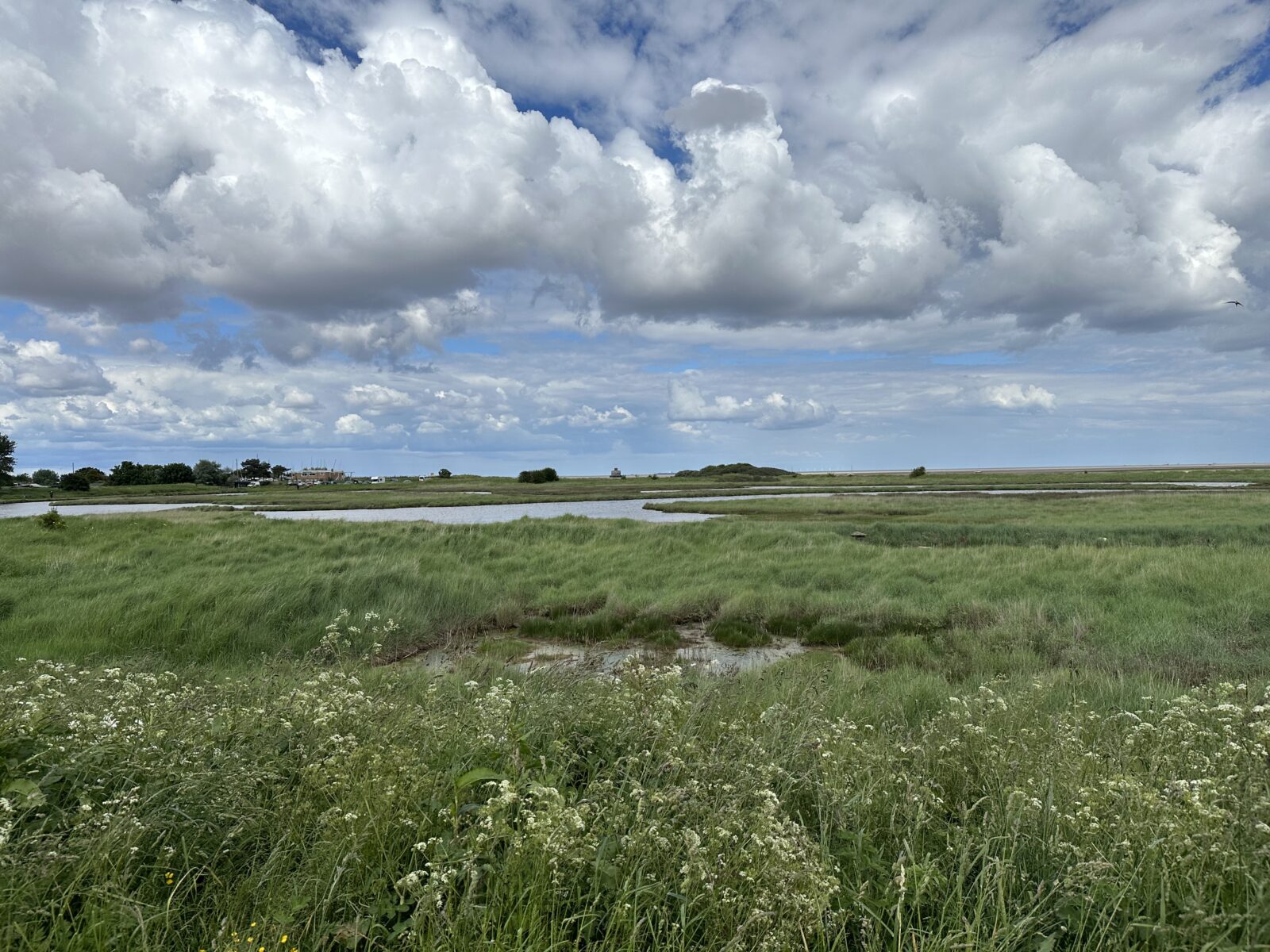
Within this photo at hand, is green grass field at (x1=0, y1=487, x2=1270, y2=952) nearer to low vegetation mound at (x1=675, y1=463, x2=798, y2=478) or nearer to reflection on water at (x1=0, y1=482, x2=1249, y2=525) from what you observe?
reflection on water at (x1=0, y1=482, x2=1249, y2=525)

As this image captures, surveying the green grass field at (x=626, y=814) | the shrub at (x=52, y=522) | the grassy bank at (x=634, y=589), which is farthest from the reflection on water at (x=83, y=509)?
the green grass field at (x=626, y=814)

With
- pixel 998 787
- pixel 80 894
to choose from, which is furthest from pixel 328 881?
pixel 998 787

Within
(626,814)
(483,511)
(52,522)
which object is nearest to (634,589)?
(626,814)

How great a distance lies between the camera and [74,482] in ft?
345

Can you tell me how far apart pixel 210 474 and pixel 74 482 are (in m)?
32.4

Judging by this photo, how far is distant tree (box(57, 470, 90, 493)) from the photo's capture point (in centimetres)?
10479

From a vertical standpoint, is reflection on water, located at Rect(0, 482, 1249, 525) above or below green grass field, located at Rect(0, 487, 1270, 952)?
below

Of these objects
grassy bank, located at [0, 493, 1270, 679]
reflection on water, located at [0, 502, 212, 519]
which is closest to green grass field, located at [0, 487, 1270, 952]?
grassy bank, located at [0, 493, 1270, 679]

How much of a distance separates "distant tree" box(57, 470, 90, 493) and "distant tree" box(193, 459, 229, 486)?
78.3ft

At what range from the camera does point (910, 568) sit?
67.6 feet

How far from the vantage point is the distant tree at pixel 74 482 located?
344ft

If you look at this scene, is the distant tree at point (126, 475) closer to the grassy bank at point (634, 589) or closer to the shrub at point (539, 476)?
the shrub at point (539, 476)

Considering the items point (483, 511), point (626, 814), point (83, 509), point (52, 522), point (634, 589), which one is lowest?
point (634, 589)

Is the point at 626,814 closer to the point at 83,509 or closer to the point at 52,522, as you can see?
the point at 52,522
